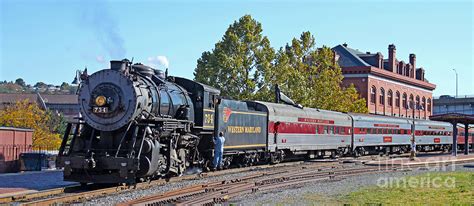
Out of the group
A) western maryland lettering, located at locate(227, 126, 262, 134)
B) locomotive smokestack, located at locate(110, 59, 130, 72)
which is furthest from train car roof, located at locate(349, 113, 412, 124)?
locomotive smokestack, located at locate(110, 59, 130, 72)

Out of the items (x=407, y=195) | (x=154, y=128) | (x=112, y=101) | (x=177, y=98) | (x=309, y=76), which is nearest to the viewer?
(x=407, y=195)

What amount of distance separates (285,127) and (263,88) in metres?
13.4

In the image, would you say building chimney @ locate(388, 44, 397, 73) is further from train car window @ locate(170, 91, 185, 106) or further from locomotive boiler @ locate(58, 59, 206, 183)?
locomotive boiler @ locate(58, 59, 206, 183)

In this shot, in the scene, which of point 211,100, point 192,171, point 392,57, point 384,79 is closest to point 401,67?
point 392,57

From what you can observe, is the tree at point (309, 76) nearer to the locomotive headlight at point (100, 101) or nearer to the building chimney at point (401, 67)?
the locomotive headlight at point (100, 101)

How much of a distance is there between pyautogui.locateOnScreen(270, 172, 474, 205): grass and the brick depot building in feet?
141

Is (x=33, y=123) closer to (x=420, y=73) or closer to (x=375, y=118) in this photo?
(x=375, y=118)

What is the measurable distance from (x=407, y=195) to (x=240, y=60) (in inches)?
1035

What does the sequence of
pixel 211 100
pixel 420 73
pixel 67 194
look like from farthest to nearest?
pixel 420 73 → pixel 211 100 → pixel 67 194

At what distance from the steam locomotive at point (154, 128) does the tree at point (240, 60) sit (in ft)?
41.9

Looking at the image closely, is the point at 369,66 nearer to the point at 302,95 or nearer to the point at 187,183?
the point at 302,95

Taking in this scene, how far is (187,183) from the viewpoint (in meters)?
18.0

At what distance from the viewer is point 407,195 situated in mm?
15898

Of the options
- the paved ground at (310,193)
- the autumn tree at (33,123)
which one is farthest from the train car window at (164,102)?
the autumn tree at (33,123)
